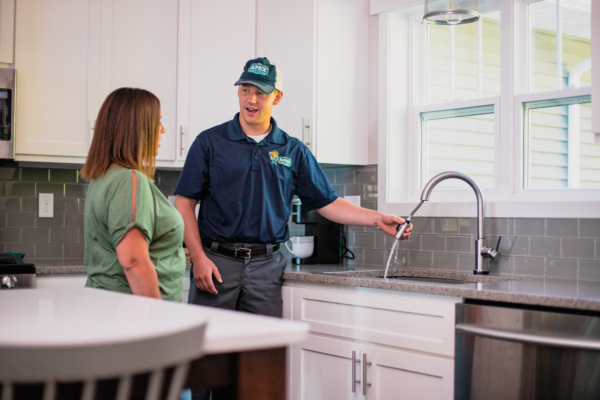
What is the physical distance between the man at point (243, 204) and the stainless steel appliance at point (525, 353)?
2.33 ft

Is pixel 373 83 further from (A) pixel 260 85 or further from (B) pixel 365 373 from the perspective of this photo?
(B) pixel 365 373

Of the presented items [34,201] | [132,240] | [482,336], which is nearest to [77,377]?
[132,240]

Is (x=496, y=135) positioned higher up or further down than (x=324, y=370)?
higher up

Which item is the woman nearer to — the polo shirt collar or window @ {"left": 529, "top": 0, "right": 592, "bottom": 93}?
the polo shirt collar

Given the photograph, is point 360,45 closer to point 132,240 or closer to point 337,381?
point 337,381

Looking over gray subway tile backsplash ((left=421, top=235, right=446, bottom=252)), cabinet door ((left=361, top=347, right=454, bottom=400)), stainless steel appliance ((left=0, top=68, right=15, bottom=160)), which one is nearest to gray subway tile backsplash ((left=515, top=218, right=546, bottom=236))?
gray subway tile backsplash ((left=421, top=235, right=446, bottom=252))

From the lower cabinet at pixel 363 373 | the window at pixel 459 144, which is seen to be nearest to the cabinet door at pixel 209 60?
the window at pixel 459 144

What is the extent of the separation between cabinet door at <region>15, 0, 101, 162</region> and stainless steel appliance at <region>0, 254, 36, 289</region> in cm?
60

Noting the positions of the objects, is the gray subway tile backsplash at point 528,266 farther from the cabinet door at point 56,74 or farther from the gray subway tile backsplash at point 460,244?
the cabinet door at point 56,74

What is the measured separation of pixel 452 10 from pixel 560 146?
31.4 inches

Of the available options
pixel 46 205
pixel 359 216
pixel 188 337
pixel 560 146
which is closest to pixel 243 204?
pixel 359 216

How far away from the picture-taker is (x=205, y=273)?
100 inches

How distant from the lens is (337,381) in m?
2.60

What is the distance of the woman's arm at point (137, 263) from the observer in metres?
1.65
